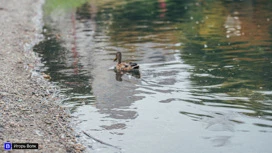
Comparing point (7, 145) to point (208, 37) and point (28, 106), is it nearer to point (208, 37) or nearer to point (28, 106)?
point (28, 106)

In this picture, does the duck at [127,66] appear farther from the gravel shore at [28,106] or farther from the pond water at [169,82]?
the gravel shore at [28,106]

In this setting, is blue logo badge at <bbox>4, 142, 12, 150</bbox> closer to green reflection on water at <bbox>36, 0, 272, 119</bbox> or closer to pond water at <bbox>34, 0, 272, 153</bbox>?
pond water at <bbox>34, 0, 272, 153</bbox>

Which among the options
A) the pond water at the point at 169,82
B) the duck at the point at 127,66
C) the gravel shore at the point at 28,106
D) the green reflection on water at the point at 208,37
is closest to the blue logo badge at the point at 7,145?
the gravel shore at the point at 28,106

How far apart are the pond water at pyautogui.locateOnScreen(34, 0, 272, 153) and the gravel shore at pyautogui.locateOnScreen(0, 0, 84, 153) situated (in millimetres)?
490

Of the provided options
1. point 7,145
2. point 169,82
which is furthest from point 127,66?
point 7,145

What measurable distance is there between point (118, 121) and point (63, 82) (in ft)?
16.3

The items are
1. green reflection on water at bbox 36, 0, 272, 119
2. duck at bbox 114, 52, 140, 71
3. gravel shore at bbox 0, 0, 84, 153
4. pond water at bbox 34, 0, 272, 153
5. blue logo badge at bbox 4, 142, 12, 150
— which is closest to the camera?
blue logo badge at bbox 4, 142, 12, 150

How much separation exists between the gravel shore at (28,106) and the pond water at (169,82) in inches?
19.3

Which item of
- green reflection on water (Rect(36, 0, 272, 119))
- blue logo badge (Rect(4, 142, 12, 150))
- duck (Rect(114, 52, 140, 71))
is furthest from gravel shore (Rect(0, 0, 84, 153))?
duck (Rect(114, 52, 140, 71))

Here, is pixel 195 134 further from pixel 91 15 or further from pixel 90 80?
pixel 91 15

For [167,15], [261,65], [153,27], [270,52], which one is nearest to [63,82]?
[261,65]

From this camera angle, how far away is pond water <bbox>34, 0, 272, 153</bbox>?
11617 millimetres

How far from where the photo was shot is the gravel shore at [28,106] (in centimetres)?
1094

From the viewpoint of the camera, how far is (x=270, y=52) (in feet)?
69.3
